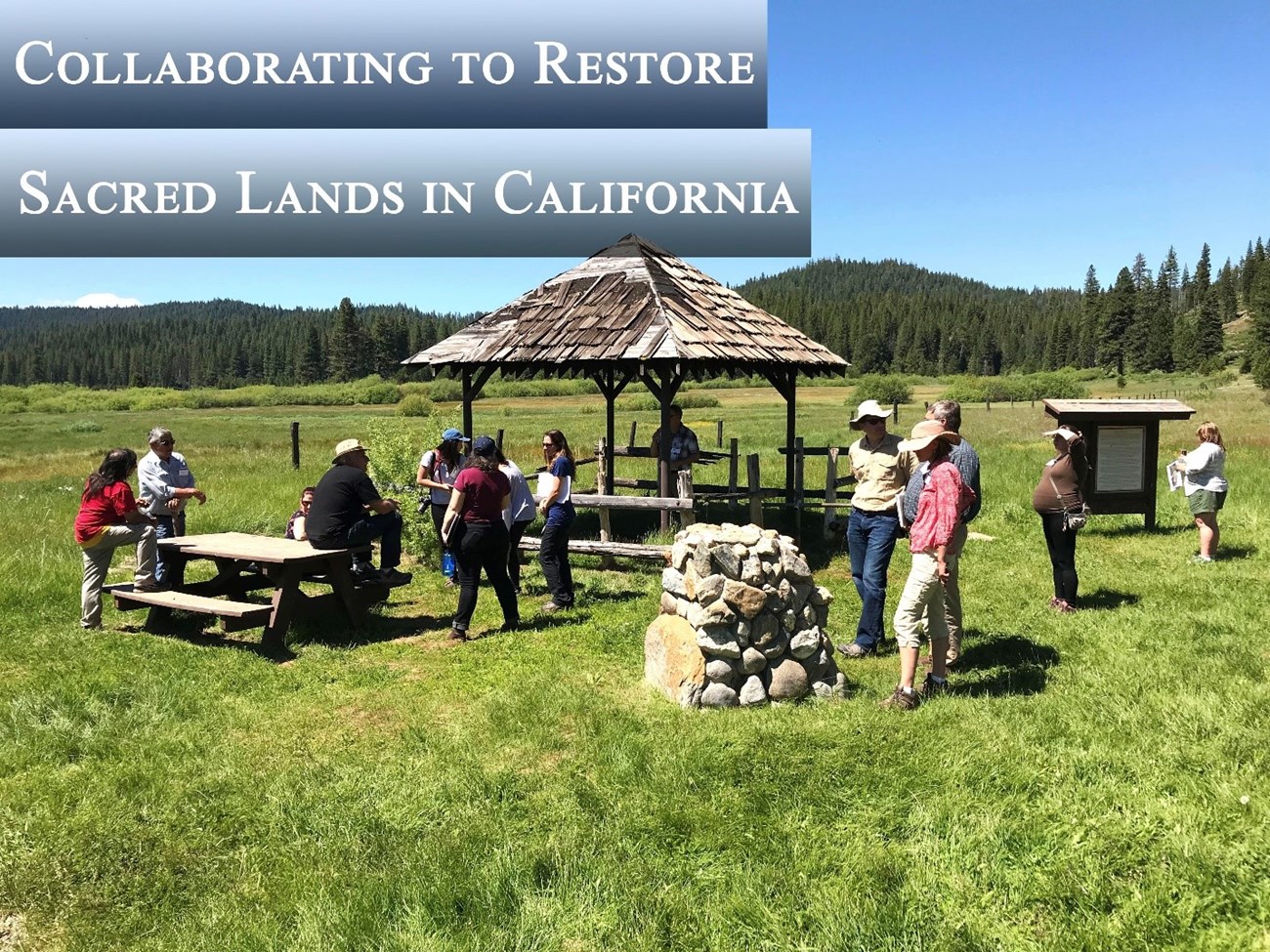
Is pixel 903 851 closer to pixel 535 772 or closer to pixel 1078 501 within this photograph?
pixel 535 772

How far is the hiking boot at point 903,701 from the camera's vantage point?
566cm

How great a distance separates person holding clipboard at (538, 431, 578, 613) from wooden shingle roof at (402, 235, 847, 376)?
215 cm

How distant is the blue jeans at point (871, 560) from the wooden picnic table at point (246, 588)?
437 centimetres

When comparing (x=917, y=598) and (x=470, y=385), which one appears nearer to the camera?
(x=917, y=598)

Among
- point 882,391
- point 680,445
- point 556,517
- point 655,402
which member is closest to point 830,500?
point 680,445

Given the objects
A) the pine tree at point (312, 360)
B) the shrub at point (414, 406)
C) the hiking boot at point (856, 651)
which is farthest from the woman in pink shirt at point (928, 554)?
the pine tree at point (312, 360)

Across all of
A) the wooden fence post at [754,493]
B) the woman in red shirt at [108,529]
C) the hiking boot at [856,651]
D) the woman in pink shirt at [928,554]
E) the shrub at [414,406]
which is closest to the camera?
the woman in pink shirt at [928,554]

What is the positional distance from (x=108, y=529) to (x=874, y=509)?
643 centimetres

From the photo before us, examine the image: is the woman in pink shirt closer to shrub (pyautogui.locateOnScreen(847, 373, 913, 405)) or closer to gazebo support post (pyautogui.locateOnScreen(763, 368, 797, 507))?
gazebo support post (pyautogui.locateOnScreen(763, 368, 797, 507))

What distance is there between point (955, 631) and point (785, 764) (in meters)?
2.20

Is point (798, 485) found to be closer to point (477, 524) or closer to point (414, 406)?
point (477, 524)

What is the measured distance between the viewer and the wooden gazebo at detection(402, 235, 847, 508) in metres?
10.9

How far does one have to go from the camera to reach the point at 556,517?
28.0ft

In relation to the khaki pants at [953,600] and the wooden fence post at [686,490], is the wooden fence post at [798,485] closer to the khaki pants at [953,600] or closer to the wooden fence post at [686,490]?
the wooden fence post at [686,490]
